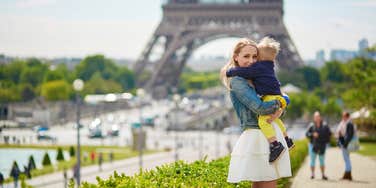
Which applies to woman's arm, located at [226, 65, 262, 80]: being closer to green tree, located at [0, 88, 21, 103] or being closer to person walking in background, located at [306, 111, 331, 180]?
person walking in background, located at [306, 111, 331, 180]

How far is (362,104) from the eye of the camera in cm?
3241

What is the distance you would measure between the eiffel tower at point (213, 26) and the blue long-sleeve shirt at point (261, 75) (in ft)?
219

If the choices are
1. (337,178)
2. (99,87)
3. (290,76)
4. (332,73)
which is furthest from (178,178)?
(332,73)

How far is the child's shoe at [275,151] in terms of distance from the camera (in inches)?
249

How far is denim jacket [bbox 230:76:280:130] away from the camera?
6430mm

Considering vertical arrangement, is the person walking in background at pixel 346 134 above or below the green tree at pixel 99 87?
below

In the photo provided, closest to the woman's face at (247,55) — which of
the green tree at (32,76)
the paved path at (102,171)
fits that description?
the paved path at (102,171)

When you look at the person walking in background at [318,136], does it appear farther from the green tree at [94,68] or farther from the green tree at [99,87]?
the green tree at [94,68]

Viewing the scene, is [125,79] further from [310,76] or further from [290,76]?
[290,76]

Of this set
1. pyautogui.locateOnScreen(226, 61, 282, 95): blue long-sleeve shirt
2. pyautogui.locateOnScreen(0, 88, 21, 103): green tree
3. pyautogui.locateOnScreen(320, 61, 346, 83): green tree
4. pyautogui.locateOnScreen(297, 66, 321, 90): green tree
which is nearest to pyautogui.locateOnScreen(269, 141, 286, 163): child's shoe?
pyautogui.locateOnScreen(226, 61, 282, 95): blue long-sleeve shirt

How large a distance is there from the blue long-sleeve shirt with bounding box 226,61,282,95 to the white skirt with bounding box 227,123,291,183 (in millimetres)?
337

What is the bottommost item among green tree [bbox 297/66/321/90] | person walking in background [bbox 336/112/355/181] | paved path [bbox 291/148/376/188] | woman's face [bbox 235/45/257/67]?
paved path [bbox 291/148/376/188]

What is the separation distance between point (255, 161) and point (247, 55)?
2.71 feet

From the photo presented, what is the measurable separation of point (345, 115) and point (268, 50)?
7.43 metres
